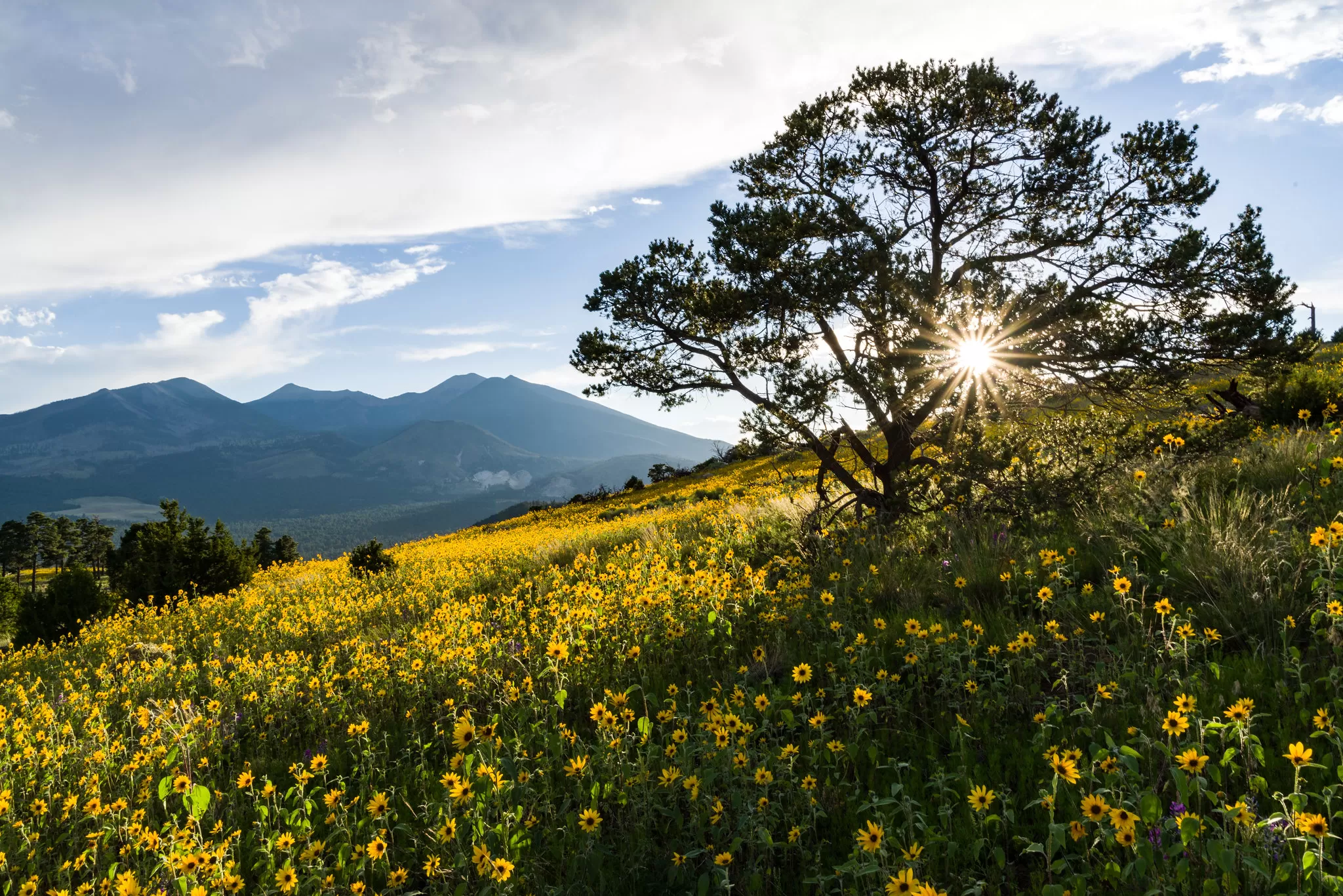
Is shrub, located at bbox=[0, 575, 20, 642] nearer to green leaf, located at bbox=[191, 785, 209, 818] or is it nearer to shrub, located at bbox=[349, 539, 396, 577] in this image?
shrub, located at bbox=[349, 539, 396, 577]

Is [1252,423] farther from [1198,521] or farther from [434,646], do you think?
[434,646]

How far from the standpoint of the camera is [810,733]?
3.85 meters

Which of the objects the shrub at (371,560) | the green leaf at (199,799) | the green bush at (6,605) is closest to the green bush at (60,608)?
the shrub at (371,560)

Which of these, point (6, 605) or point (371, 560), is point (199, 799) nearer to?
→ point (371, 560)

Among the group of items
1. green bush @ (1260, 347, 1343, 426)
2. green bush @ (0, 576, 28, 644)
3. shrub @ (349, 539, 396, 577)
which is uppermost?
green bush @ (1260, 347, 1343, 426)

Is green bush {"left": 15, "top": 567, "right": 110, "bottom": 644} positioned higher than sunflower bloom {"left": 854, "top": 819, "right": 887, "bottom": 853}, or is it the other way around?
sunflower bloom {"left": 854, "top": 819, "right": 887, "bottom": 853}

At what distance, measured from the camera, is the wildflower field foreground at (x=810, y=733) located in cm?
254

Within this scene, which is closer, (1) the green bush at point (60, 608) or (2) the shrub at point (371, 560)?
(2) the shrub at point (371, 560)

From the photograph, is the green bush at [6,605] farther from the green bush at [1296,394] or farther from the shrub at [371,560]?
the green bush at [1296,394]

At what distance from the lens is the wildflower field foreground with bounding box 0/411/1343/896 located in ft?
8.34

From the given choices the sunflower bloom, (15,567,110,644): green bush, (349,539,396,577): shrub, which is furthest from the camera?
(15,567,110,644): green bush

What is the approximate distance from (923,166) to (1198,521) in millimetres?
6322

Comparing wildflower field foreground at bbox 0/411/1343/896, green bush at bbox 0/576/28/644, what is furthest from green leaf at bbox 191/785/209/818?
green bush at bbox 0/576/28/644

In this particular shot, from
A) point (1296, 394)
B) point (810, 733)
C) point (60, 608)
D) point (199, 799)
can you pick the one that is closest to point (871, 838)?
point (810, 733)
